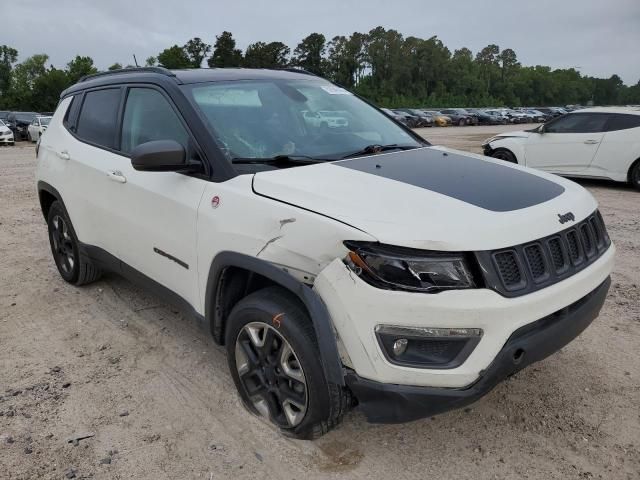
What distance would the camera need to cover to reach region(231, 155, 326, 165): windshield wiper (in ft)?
9.49

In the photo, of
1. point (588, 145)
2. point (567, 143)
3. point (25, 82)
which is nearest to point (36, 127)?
point (567, 143)

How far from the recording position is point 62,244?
16.0 feet

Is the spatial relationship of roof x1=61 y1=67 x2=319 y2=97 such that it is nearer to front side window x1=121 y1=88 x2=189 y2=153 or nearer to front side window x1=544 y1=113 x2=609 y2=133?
front side window x1=121 y1=88 x2=189 y2=153

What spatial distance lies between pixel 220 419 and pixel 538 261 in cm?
183

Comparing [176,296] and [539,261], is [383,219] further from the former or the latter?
[176,296]

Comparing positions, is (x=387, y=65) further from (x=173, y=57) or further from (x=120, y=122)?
(x=120, y=122)

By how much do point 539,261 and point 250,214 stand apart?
1332 millimetres

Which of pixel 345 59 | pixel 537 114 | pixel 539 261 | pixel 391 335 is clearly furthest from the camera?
pixel 345 59

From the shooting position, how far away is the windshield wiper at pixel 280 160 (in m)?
2.89

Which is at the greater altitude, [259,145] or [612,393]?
[259,145]

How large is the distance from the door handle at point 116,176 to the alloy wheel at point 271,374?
4.76 feet

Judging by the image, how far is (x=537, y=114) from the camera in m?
58.4

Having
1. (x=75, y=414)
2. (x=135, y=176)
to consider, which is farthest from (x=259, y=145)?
(x=75, y=414)

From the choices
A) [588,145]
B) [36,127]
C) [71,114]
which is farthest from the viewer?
[36,127]
